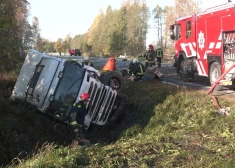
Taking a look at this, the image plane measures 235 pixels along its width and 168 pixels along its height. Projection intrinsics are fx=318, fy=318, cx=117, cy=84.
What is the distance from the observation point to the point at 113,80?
11.7 metres

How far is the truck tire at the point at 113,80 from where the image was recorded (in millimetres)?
11406

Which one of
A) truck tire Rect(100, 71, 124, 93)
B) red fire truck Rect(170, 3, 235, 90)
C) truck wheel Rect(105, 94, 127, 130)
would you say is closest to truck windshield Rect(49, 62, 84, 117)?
truck wheel Rect(105, 94, 127, 130)

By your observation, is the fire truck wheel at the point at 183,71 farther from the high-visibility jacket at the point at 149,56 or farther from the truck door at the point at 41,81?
the truck door at the point at 41,81

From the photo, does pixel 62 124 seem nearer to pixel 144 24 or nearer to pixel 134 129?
pixel 134 129

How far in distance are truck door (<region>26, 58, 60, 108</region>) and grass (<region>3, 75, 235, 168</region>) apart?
3.01ft

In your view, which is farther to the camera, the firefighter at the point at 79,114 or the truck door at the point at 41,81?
the truck door at the point at 41,81

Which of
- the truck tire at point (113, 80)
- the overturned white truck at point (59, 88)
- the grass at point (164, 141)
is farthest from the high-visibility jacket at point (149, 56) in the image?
the overturned white truck at point (59, 88)

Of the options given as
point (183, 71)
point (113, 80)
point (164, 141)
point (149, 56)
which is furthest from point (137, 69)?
point (164, 141)

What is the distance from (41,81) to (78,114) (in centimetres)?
151

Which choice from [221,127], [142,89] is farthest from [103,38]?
[221,127]

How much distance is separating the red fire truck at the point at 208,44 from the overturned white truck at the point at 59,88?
3.52 m

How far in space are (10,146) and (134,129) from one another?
332 cm

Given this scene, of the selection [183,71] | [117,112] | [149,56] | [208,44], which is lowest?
[117,112]

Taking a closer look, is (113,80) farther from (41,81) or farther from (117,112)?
(41,81)
